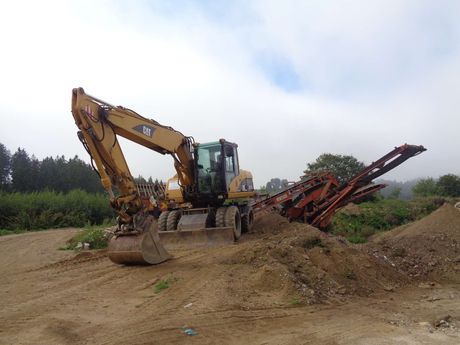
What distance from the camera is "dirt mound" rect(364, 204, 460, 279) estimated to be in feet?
29.9

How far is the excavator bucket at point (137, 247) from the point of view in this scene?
8789mm

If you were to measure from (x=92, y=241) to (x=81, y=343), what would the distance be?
10398 millimetres

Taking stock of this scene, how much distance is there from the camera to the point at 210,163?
41.9ft

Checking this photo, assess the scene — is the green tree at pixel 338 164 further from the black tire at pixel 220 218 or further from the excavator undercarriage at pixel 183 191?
the black tire at pixel 220 218

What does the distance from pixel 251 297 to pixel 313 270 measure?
1542mm

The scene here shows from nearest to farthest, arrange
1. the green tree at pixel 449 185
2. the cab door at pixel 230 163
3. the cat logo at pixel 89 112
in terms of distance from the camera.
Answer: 1. the cat logo at pixel 89 112
2. the cab door at pixel 230 163
3. the green tree at pixel 449 185

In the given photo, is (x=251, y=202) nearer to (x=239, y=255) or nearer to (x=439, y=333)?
(x=239, y=255)

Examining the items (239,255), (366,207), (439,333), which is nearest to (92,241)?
(239,255)

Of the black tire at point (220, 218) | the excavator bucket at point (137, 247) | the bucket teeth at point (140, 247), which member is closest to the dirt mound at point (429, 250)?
the black tire at point (220, 218)

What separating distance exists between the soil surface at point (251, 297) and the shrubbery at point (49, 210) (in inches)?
561

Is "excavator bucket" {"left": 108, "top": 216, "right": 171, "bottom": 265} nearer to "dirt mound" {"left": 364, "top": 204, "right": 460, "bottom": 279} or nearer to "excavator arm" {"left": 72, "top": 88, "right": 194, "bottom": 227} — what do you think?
"excavator arm" {"left": 72, "top": 88, "right": 194, "bottom": 227}

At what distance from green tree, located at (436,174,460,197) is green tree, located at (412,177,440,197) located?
1.53 ft

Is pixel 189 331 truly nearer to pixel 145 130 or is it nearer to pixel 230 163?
pixel 145 130

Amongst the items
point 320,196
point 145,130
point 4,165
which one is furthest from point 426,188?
point 4,165
